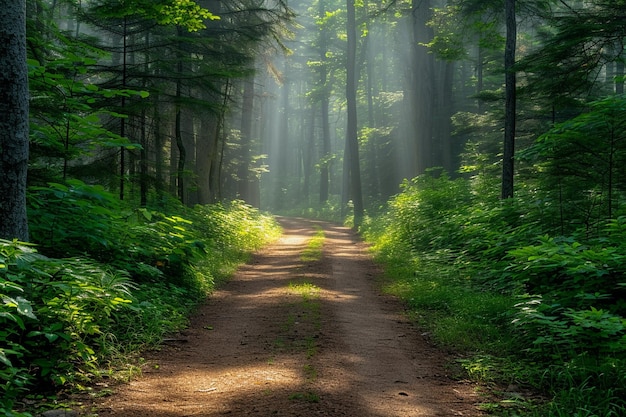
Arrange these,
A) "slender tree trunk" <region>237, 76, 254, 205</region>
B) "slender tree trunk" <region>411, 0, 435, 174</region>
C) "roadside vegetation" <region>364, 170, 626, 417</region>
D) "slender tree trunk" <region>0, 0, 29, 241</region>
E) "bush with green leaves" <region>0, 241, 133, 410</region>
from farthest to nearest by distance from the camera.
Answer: "slender tree trunk" <region>237, 76, 254, 205</region> → "slender tree trunk" <region>411, 0, 435, 174</region> → "slender tree trunk" <region>0, 0, 29, 241</region> → "roadside vegetation" <region>364, 170, 626, 417</region> → "bush with green leaves" <region>0, 241, 133, 410</region>

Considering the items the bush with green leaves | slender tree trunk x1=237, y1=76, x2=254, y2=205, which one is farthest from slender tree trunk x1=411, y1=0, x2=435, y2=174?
the bush with green leaves

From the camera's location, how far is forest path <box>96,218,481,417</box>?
4.38 m

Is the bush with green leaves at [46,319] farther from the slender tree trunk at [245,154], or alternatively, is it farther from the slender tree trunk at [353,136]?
the slender tree trunk at [245,154]

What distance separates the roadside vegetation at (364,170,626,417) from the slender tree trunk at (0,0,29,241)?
16.9ft

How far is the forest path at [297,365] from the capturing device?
14.4ft

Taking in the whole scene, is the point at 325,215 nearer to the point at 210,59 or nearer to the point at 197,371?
the point at 210,59

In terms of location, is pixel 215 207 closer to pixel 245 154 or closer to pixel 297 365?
pixel 245 154

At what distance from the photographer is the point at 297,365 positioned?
17.8 feet

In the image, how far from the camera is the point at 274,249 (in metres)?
16.7

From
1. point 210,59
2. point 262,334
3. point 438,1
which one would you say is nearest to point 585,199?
point 262,334

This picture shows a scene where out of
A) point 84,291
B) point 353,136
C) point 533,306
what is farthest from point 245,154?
point 84,291

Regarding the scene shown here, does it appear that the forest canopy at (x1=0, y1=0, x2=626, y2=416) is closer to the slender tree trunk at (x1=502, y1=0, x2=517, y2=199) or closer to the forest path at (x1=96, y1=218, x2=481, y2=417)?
the slender tree trunk at (x1=502, y1=0, x2=517, y2=199)

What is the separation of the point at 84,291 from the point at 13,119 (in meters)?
2.09

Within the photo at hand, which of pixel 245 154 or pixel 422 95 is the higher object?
pixel 422 95
